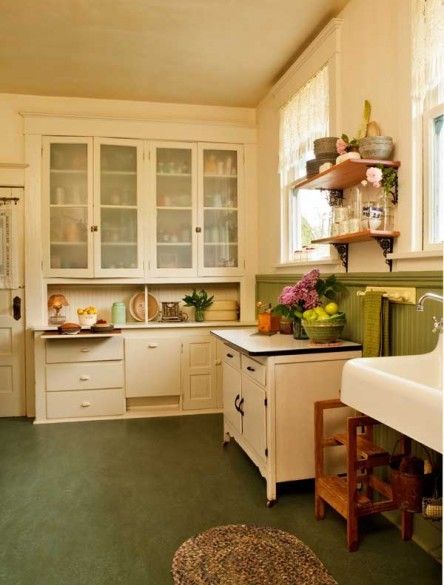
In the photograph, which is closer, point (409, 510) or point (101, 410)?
point (409, 510)

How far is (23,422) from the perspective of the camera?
388 cm

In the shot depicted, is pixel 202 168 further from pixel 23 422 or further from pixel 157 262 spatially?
pixel 23 422

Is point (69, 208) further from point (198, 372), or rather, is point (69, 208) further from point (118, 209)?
point (198, 372)

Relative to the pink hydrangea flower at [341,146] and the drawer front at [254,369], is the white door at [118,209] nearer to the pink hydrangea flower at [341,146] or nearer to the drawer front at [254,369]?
the drawer front at [254,369]

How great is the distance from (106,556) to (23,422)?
2.23 meters

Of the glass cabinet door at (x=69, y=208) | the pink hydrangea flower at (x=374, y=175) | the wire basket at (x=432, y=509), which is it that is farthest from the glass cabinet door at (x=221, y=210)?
the wire basket at (x=432, y=509)

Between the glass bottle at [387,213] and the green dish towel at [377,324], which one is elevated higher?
the glass bottle at [387,213]

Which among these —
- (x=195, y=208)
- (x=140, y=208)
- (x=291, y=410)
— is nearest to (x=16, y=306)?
(x=140, y=208)

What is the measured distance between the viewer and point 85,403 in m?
3.84

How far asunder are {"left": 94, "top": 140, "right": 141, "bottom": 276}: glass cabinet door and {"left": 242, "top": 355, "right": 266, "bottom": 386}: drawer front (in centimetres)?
176

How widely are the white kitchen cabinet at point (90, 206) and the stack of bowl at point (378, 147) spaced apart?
2.36 meters

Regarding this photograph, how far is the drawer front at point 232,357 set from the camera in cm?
287

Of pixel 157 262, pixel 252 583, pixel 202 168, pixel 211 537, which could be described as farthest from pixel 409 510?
pixel 202 168

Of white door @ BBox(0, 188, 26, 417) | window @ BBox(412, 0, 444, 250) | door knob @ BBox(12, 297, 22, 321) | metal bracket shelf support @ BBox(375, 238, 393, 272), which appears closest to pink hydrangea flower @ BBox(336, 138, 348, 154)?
window @ BBox(412, 0, 444, 250)
